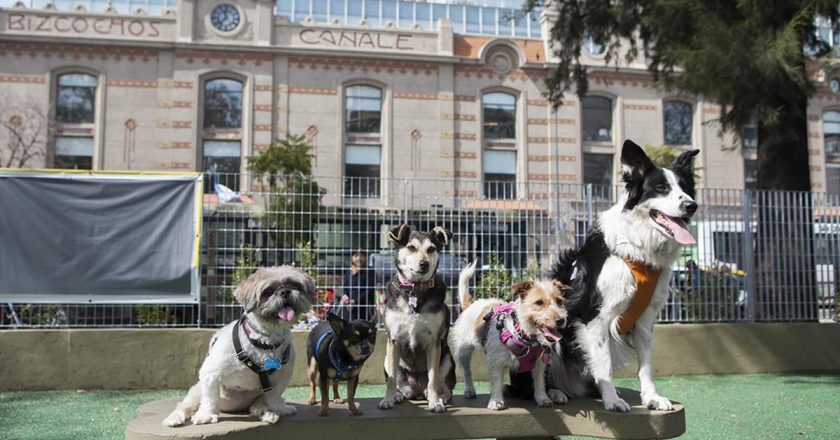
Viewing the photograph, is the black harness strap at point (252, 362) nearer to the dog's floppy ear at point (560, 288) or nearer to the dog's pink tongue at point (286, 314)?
the dog's pink tongue at point (286, 314)

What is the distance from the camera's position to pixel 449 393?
379 cm

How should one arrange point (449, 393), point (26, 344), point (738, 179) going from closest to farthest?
point (449, 393) → point (26, 344) → point (738, 179)

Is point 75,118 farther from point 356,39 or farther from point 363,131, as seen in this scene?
point 356,39

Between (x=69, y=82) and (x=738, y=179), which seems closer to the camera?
(x=69, y=82)

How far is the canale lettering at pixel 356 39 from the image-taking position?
83.6 ft

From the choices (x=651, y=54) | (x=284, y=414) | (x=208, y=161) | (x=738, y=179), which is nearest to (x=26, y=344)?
(x=284, y=414)

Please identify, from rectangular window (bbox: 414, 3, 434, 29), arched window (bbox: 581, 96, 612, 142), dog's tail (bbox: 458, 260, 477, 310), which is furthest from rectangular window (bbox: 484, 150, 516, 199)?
dog's tail (bbox: 458, 260, 477, 310)

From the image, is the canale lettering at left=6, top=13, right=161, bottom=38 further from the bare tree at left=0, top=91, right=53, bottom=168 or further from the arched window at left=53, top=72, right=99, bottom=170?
the bare tree at left=0, top=91, right=53, bottom=168

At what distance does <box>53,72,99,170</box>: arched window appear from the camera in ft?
79.5

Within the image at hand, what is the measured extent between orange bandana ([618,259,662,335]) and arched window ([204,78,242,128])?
23.3m

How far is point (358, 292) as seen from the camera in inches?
329

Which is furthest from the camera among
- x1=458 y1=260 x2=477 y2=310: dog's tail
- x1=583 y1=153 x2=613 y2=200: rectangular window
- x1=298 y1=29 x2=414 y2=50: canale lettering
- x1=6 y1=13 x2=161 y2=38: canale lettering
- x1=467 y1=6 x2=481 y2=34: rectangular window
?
x1=467 y1=6 x2=481 y2=34: rectangular window

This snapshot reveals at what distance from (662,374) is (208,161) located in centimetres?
2044

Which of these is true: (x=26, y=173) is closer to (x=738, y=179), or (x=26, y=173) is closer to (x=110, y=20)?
(x=110, y=20)
